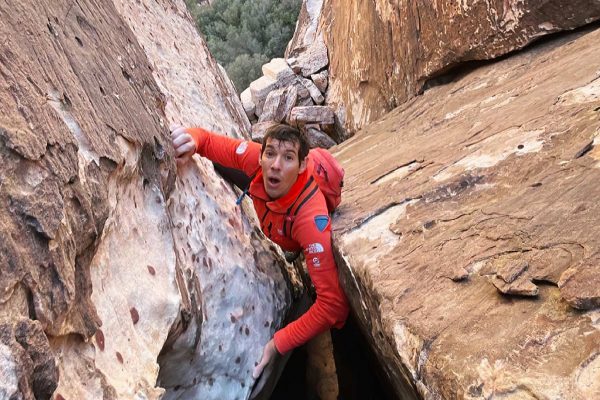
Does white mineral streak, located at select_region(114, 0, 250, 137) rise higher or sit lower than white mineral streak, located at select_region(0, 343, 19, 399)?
higher

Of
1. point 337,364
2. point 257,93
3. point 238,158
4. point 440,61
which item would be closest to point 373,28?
point 440,61

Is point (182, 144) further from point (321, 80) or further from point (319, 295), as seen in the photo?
point (321, 80)

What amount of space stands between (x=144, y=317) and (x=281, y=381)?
6.72 ft

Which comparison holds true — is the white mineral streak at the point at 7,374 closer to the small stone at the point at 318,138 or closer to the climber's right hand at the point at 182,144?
the climber's right hand at the point at 182,144

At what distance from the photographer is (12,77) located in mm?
1811

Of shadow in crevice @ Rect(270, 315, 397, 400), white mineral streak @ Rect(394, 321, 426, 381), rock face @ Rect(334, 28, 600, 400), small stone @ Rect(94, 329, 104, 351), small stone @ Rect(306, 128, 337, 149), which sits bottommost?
shadow in crevice @ Rect(270, 315, 397, 400)

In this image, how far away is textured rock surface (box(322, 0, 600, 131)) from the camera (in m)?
4.18

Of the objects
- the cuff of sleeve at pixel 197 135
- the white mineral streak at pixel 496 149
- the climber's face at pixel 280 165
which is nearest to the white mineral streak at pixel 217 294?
the cuff of sleeve at pixel 197 135

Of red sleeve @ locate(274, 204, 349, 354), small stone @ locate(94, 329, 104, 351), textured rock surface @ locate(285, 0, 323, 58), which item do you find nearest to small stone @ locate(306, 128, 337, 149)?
textured rock surface @ locate(285, 0, 323, 58)

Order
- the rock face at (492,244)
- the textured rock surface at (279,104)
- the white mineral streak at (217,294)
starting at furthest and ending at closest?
1. the textured rock surface at (279,104)
2. the white mineral streak at (217,294)
3. the rock face at (492,244)

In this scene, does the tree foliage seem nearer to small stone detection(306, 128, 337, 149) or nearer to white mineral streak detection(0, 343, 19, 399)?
small stone detection(306, 128, 337, 149)

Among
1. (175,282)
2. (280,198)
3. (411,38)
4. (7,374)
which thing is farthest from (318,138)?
(7,374)

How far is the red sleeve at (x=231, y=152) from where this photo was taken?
338 cm

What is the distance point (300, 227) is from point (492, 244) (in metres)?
1.16
